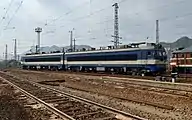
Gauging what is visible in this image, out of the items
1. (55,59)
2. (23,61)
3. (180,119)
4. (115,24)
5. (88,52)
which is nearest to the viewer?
(180,119)

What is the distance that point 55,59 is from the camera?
181 ft

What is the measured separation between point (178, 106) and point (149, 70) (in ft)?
62.9

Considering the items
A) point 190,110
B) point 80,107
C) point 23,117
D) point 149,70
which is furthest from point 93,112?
point 149,70

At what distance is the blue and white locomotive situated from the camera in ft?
104

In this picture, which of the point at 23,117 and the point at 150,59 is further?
the point at 150,59

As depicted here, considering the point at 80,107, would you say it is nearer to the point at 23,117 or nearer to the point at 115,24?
the point at 23,117

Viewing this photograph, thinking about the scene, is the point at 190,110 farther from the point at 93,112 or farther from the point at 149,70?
the point at 149,70

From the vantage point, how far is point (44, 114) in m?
10.8

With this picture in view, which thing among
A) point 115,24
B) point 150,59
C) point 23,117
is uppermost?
point 115,24

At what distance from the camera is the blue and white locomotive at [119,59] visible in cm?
3169

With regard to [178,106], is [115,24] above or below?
above

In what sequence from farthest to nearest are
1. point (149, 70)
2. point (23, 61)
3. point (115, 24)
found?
point (23, 61) < point (115, 24) < point (149, 70)

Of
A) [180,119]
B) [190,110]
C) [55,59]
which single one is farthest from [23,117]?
[55,59]

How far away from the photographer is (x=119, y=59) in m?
35.9
